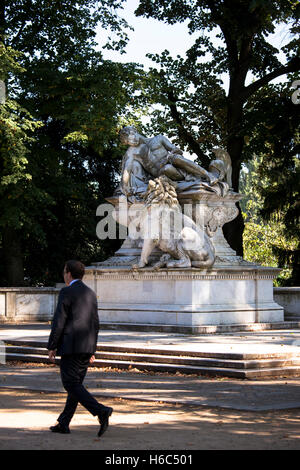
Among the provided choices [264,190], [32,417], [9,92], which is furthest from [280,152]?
[32,417]

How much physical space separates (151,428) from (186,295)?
967 centimetres

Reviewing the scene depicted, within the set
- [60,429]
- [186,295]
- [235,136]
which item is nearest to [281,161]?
[235,136]

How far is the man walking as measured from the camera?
7.61 m

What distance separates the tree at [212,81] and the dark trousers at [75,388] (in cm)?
2146

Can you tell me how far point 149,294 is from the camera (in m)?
18.3

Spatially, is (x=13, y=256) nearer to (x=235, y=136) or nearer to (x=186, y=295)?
(x=235, y=136)

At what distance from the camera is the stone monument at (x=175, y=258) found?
17656 mm

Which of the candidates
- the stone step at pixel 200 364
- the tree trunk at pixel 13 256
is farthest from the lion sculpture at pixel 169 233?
the tree trunk at pixel 13 256

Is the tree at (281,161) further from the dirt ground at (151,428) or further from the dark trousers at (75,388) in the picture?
the dark trousers at (75,388)

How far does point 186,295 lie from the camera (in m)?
17.5

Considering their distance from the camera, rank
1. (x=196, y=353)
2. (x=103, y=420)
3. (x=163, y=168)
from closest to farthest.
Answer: (x=103, y=420)
(x=196, y=353)
(x=163, y=168)

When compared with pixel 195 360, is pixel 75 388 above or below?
above
